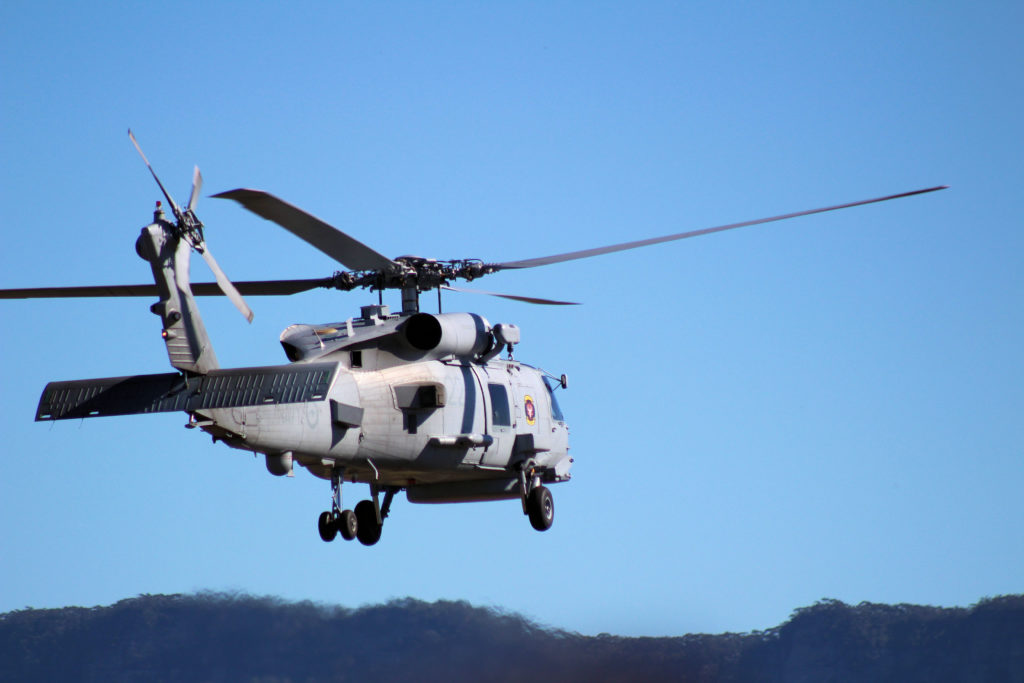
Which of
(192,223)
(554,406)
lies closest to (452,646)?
(554,406)

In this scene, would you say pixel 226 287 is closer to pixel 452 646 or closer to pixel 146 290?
pixel 146 290

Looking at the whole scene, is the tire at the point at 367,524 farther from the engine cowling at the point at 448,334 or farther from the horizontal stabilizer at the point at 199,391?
the horizontal stabilizer at the point at 199,391

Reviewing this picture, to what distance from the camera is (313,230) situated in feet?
77.7

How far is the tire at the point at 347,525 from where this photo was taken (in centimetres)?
2639

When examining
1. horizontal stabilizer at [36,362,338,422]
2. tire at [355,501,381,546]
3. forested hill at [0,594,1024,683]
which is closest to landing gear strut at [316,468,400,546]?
tire at [355,501,381,546]

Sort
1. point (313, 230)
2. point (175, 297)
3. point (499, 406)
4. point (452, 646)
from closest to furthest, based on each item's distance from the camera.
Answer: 1. point (175, 297)
2. point (313, 230)
3. point (499, 406)
4. point (452, 646)

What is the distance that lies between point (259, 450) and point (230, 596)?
18.9 metres

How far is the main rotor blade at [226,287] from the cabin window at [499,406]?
26.6 ft

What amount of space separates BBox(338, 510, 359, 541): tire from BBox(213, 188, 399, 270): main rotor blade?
14.1 ft

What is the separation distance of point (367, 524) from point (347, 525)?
1.82 meters

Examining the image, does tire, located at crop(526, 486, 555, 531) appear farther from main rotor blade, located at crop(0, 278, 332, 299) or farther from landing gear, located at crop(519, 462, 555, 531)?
main rotor blade, located at crop(0, 278, 332, 299)

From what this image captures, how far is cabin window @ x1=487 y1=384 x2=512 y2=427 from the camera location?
28.6 m

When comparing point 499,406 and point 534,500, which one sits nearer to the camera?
point 499,406

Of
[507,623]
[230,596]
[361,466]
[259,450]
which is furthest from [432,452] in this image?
[230,596]
